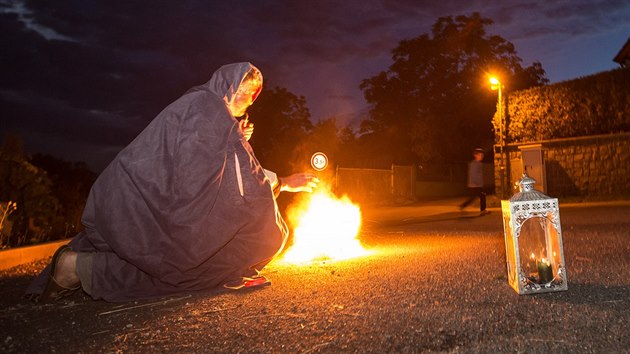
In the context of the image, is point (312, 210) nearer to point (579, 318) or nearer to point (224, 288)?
point (224, 288)

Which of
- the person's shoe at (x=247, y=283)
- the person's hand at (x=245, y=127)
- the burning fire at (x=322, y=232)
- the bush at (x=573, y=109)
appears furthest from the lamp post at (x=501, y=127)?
the person's shoe at (x=247, y=283)

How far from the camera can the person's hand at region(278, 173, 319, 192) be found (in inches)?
172

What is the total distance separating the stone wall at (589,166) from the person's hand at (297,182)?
13755mm

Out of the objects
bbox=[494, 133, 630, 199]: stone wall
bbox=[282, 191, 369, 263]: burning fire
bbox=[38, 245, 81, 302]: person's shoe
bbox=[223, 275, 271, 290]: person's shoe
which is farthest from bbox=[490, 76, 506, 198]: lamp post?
bbox=[38, 245, 81, 302]: person's shoe

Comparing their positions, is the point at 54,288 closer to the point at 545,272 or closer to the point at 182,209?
the point at 182,209

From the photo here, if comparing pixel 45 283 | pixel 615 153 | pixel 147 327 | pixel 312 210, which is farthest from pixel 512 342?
pixel 615 153

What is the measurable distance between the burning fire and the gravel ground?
4.30 ft

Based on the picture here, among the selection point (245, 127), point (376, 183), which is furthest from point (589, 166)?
point (245, 127)

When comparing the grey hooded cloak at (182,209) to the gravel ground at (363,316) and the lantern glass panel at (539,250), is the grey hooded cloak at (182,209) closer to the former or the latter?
the gravel ground at (363,316)

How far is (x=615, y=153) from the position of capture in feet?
49.8

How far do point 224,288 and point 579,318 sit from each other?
2727 millimetres

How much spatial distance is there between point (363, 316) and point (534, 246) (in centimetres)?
160

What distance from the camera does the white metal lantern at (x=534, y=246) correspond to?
3256 mm

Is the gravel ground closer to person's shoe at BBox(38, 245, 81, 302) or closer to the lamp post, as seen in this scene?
person's shoe at BBox(38, 245, 81, 302)
